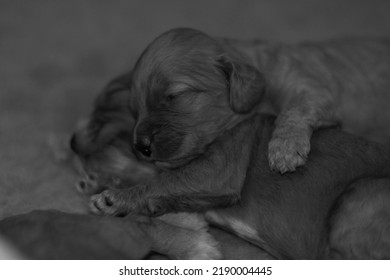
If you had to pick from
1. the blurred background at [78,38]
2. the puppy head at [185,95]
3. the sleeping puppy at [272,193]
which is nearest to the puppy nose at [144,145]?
the puppy head at [185,95]

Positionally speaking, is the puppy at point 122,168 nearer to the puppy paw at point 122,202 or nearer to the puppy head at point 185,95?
the puppy paw at point 122,202

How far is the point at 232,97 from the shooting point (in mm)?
3080

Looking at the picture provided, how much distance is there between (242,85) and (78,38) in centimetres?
213

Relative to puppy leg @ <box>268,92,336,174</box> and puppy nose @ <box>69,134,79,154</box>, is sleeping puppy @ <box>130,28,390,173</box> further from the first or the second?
puppy nose @ <box>69,134,79,154</box>

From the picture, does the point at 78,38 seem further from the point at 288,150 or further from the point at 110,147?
the point at 288,150

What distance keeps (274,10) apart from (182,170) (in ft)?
8.80

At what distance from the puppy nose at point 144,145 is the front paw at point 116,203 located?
0.22 metres

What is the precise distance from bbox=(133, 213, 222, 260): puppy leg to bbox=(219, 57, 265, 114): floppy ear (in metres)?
0.72

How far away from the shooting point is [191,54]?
10.1 feet
